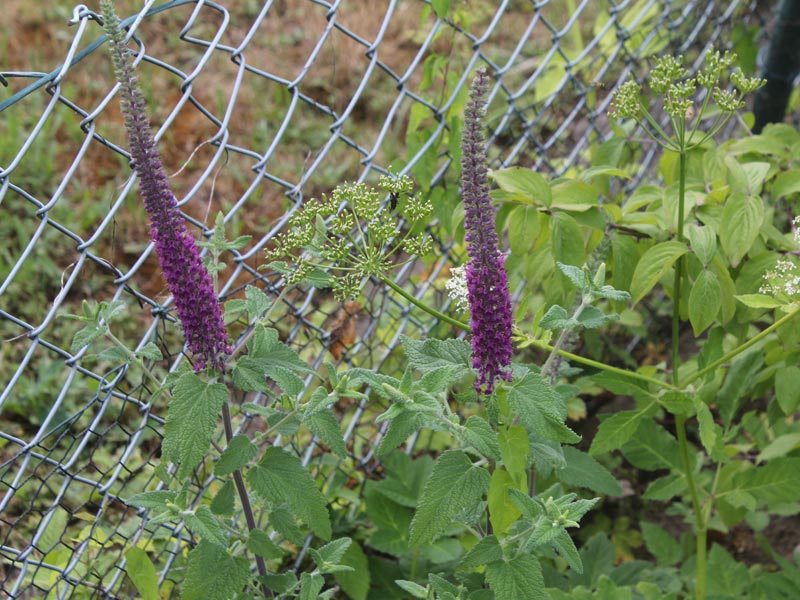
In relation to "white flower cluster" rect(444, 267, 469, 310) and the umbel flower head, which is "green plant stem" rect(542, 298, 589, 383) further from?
the umbel flower head

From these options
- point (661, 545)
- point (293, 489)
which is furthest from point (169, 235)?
point (661, 545)

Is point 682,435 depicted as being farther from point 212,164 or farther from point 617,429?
point 212,164

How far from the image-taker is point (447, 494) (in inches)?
69.7

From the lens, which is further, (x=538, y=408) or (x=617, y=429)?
(x=617, y=429)

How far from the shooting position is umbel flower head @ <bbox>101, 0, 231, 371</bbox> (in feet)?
4.99

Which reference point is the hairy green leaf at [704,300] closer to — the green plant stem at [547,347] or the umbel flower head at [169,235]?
the green plant stem at [547,347]

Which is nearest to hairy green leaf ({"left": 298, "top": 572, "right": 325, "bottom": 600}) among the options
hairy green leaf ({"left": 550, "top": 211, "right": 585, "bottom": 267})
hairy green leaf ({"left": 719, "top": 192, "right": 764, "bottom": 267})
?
hairy green leaf ({"left": 550, "top": 211, "right": 585, "bottom": 267})

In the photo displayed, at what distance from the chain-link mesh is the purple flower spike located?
2.17 feet

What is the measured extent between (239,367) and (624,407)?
1.96m

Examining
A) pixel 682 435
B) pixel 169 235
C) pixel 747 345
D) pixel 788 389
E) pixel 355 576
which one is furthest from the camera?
pixel 355 576

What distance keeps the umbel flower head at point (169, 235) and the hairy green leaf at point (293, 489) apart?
26 centimetres

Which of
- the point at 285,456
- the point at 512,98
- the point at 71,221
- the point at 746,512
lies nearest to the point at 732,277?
the point at 746,512

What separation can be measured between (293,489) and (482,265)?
61cm

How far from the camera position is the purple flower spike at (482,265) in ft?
5.15
